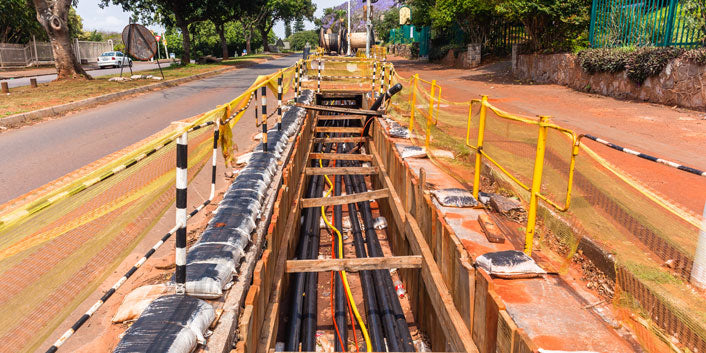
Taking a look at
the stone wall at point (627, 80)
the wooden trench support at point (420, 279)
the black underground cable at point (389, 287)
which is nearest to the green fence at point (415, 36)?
the stone wall at point (627, 80)

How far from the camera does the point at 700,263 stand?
3572 millimetres

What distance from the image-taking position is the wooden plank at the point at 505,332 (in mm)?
3097

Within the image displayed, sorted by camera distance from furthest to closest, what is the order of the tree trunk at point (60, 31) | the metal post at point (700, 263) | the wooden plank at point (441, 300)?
the tree trunk at point (60, 31) < the wooden plank at point (441, 300) < the metal post at point (700, 263)

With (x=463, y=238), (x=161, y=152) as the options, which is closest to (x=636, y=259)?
(x=463, y=238)

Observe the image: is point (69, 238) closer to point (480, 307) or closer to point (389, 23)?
point (480, 307)

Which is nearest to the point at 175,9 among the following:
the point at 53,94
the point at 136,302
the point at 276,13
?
the point at 53,94

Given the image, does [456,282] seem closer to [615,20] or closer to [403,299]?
[403,299]

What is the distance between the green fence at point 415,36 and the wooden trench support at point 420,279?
120 feet

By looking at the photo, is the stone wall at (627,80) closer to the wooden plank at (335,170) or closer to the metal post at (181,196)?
the wooden plank at (335,170)

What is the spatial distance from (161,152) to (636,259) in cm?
417

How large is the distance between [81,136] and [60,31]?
45.7 feet

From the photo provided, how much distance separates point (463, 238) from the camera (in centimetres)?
481

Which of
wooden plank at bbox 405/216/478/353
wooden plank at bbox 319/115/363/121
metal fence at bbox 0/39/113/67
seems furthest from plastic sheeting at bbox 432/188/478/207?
metal fence at bbox 0/39/113/67

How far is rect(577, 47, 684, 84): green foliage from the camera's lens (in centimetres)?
1315
